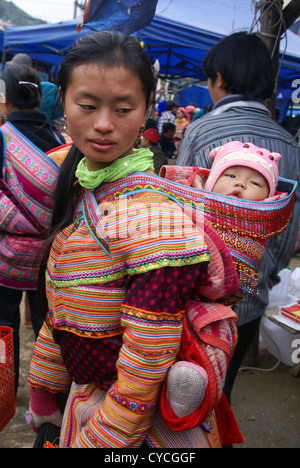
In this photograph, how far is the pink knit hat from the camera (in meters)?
1.25

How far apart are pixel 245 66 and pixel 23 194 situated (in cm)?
126

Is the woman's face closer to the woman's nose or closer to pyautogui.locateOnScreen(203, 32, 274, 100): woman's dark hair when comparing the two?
the woman's nose

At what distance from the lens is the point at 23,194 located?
2109 millimetres

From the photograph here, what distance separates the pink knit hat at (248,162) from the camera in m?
1.25

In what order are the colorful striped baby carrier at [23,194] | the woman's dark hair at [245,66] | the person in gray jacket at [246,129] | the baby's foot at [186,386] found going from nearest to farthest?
the baby's foot at [186,386]
the person in gray jacket at [246,129]
the woman's dark hair at [245,66]
the colorful striped baby carrier at [23,194]

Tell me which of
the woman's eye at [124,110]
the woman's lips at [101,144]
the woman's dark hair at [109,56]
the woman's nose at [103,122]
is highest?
the woman's dark hair at [109,56]

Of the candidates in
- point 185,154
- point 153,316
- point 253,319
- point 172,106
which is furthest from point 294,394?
point 172,106

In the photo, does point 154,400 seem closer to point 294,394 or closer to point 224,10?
point 294,394

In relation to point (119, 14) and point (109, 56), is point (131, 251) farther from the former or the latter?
point (119, 14)

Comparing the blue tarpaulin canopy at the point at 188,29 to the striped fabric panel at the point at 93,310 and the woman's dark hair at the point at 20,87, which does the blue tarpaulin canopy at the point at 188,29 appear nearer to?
the woman's dark hair at the point at 20,87

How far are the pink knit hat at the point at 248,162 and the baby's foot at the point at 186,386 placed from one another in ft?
2.05

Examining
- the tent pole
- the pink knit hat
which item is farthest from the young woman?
the tent pole

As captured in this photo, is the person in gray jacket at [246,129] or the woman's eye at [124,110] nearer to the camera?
the woman's eye at [124,110]

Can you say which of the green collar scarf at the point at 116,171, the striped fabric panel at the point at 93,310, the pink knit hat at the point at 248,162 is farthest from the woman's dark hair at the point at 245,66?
the striped fabric panel at the point at 93,310
